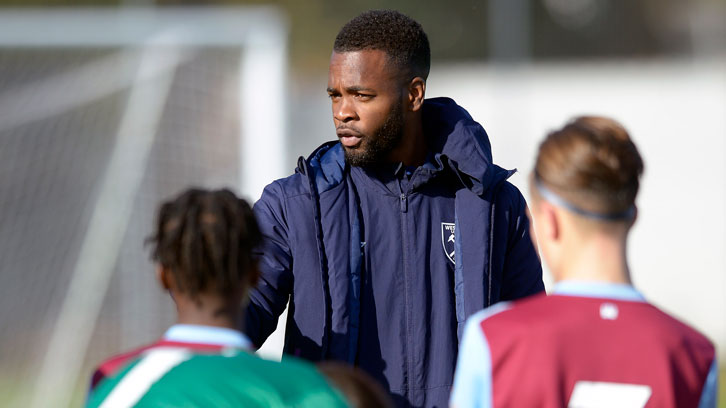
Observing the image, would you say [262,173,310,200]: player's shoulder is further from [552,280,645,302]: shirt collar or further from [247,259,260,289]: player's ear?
[552,280,645,302]: shirt collar

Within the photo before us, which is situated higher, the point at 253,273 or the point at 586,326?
the point at 253,273

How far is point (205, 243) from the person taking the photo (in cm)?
215

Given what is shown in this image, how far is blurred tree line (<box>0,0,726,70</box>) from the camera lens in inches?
599

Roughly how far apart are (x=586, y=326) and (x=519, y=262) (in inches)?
42.9

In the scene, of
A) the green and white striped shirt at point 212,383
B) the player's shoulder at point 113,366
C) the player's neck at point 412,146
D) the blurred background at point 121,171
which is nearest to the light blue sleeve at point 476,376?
the green and white striped shirt at point 212,383

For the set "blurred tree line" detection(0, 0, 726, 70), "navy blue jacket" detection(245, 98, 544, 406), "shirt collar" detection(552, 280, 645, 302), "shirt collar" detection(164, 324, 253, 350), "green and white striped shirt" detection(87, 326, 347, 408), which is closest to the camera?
"green and white striped shirt" detection(87, 326, 347, 408)

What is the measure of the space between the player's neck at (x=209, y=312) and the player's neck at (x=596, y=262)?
→ 0.72 meters

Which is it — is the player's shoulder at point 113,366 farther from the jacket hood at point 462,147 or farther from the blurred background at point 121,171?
the blurred background at point 121,171

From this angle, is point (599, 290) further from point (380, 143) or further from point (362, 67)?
point (362, 67)

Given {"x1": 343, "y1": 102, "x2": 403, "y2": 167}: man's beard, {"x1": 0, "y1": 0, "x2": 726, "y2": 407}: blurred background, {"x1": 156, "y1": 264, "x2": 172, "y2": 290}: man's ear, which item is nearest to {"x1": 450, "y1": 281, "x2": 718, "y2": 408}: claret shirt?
{"x1": 156, "y1": 264, "x2": 172, "y2": 290}: man's ear

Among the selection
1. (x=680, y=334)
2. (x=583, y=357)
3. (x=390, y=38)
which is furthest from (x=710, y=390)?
(x=390, y=38)

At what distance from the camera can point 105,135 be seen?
861cm

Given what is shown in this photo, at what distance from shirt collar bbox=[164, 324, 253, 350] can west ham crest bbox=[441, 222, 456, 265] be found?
45.1 inches

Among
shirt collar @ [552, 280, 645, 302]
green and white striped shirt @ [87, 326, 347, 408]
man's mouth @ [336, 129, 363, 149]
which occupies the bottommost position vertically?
green and white striped shirt @ [87, 326, 347, 408]
